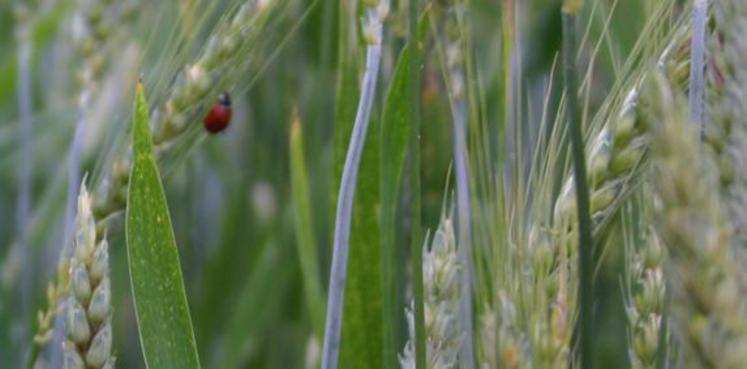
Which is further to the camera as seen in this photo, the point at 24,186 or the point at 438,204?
the point at 438,204

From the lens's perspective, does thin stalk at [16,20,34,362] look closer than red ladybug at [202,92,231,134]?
No

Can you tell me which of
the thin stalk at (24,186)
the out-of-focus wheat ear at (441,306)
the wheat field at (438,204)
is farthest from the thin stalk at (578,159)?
the thin stalk at (24,186)

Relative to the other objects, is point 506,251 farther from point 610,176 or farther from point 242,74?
point 242,74

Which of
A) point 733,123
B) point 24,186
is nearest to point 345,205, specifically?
point 733,123

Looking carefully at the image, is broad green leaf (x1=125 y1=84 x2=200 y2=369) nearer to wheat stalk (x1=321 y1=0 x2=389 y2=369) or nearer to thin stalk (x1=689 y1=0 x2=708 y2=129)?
wheat stalk (x1=321 y1=0 x2=389 y2=369)

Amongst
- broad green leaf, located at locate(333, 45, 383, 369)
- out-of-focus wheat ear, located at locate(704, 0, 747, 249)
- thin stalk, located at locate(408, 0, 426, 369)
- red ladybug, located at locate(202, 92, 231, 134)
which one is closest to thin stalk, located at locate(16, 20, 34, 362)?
red ladybug, located at locate(202, 92, 231, 134)

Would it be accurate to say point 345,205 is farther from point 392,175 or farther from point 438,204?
point 438,204
